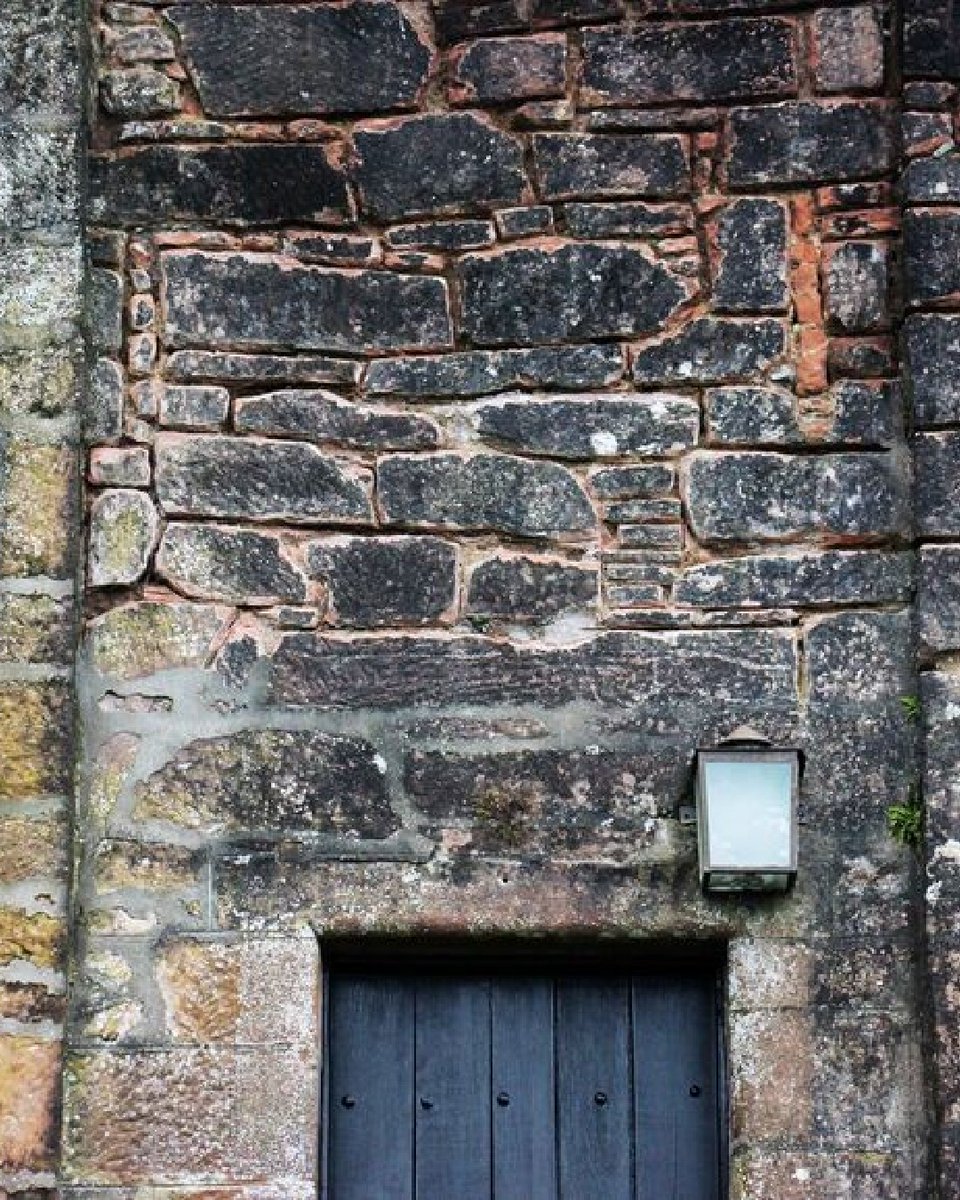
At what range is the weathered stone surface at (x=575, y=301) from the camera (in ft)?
14.7

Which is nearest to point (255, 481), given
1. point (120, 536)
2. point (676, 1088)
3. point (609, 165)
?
point (120, 536)

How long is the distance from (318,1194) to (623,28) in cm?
233

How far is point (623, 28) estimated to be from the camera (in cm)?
459

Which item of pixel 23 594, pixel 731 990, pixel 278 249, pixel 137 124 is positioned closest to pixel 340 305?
pixel 278 249

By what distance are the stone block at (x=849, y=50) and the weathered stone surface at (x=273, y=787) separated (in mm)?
1599

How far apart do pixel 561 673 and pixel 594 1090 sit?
778 mm

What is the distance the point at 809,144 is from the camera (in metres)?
4.52

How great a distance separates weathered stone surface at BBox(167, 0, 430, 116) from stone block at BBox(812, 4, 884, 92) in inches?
30.8

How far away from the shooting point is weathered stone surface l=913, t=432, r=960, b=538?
4309 millimetres

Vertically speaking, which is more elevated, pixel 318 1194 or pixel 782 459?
pixel 782 459

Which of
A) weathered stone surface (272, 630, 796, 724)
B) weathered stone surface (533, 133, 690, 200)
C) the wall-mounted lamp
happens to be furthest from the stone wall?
the wall-mounted lamp

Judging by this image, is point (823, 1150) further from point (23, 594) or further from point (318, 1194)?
point (23, 594)

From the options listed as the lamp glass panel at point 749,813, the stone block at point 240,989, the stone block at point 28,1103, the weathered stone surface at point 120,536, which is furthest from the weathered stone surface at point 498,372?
the stone block at point 28,1103

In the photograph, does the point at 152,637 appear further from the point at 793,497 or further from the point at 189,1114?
the point at 793,497
